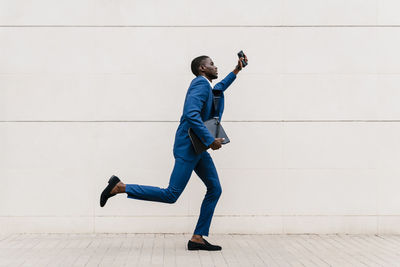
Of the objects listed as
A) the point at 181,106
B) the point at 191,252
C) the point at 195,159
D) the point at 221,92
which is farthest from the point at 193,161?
the point at 181,106

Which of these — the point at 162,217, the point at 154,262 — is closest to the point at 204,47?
the point at 162,217

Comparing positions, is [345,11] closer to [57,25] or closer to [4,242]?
[57,25]

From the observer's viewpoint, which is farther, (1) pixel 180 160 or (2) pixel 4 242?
(2) pixel 4 242

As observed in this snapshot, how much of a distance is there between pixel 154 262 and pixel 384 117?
11.7 ft

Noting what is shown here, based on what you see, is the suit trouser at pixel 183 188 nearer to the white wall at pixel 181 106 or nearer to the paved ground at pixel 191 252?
the paved ground at pixel 191 252

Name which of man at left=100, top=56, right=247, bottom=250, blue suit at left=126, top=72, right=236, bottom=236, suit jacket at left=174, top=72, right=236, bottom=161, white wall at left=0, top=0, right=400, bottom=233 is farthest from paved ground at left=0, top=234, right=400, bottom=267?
suit jacket at left=174, top=72, right=236, bottom=161

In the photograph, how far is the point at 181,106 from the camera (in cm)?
717

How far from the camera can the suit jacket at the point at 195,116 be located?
586 centimetres

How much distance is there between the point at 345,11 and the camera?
7254 millimetres

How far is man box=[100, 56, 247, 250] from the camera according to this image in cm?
588

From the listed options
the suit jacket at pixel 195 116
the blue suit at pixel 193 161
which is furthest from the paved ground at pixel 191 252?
the suit jacket at pixel 195 116

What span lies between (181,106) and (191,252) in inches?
76.6

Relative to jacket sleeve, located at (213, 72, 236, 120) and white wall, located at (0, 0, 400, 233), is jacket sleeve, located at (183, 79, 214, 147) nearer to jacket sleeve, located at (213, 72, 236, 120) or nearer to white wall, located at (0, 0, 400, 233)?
jacket sleeve, located at (213, 72, 236, 120)

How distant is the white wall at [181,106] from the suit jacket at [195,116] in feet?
3.60
